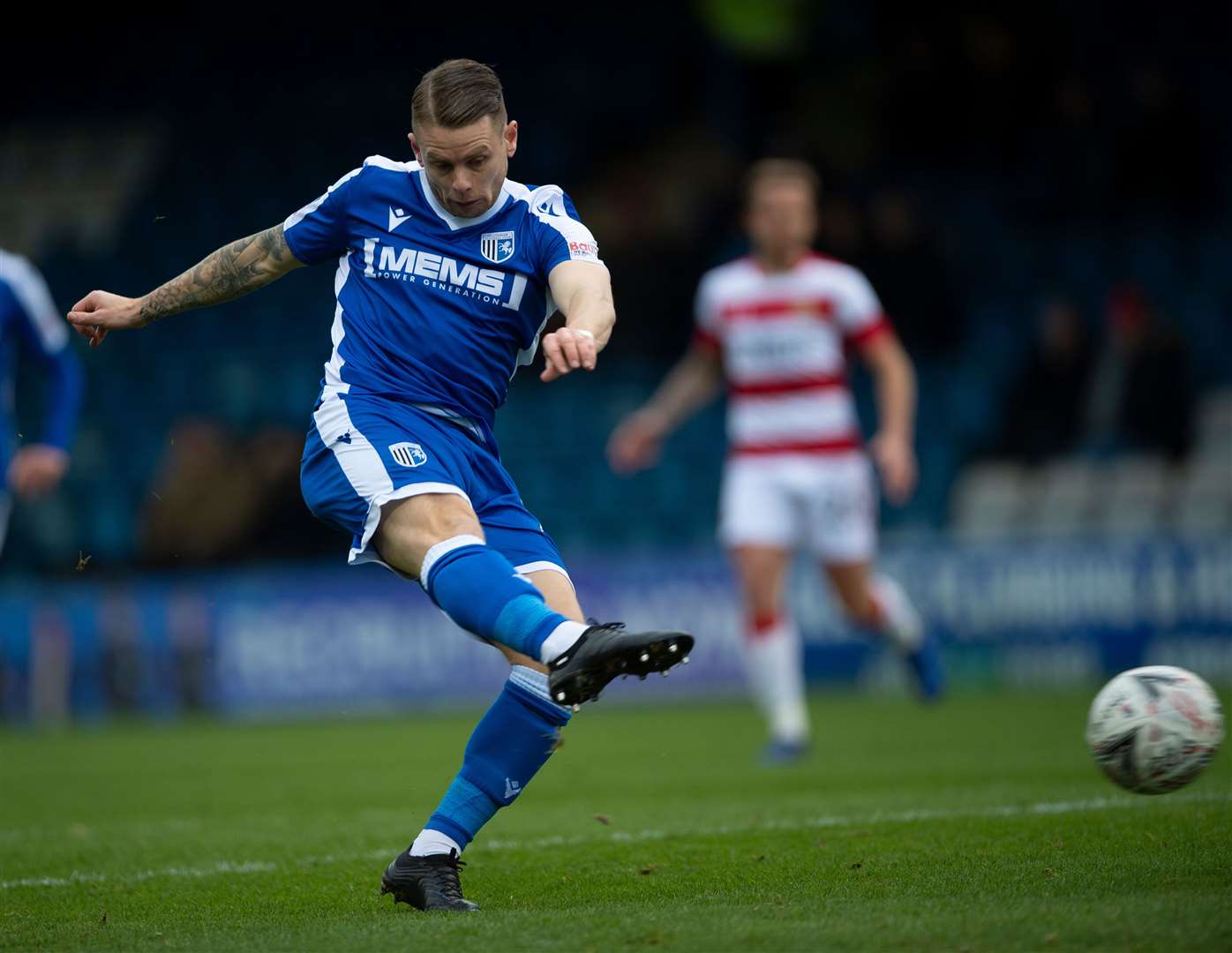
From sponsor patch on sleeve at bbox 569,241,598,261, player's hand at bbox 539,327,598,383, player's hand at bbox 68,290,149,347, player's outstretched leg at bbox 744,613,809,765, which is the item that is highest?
sponsor patch on sleeve at bbox 569,241,598,261

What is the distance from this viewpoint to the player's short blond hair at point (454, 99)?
4.88 meters

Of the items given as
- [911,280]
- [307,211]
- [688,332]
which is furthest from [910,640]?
[688,332]

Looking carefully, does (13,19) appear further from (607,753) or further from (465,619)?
(465,619)

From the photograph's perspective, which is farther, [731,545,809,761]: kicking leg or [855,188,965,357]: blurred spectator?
[855,188,965,357]: blurred spectator

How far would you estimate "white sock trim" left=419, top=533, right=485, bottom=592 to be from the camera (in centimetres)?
476

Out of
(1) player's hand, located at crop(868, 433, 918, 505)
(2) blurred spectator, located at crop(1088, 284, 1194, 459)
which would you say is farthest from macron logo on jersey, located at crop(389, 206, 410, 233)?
(2) blurred spectator, located at crop(1088, 284, 1194, 459)

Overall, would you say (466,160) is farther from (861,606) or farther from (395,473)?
(861,606)

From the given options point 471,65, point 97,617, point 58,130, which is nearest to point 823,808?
point 471,65

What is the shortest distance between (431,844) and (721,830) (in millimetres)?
1623

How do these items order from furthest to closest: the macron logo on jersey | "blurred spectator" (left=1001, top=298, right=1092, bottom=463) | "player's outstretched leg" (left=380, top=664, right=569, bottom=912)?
"blurred spectator" (left=1001, top=298, right=1092, bottom=463) < the macron logo on jersey < "player's outstretched leg" (left=380, top=664, right=569, bottom=912)

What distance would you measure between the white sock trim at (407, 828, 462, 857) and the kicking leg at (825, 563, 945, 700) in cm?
512

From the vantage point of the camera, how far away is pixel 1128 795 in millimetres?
6660

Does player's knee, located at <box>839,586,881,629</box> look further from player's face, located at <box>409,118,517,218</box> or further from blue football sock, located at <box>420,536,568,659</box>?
blue football sock, located at <box>420,536,568,659</box>

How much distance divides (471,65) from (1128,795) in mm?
3568
